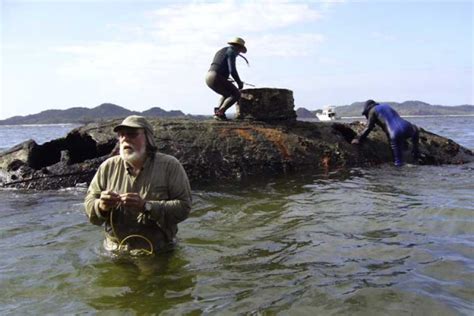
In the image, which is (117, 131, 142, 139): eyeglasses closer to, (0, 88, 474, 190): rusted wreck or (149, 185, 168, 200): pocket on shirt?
(149, 185, 168, 200): pocket on shirt

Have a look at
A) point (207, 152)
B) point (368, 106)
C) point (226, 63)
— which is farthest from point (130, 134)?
point (368, 106)

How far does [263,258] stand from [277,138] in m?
5.62

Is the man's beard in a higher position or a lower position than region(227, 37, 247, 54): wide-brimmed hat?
lower

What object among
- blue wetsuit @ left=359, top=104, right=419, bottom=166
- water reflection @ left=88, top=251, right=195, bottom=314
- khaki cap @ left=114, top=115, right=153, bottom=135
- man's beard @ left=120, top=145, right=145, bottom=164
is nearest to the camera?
water reflection @ left=88, top=251, right=195, bottom=314

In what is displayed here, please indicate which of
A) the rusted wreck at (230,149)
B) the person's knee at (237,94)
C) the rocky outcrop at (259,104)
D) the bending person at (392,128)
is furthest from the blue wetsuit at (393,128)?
the person's knee at (237,94)

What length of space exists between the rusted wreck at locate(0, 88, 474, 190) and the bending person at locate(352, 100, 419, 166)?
0.29m

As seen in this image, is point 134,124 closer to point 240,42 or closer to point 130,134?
point 130,134

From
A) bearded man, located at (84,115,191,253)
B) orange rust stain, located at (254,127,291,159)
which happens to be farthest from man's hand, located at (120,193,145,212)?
orange rust stain, located at (254,127,291,159)

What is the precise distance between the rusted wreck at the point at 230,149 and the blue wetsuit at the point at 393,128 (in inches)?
12.4

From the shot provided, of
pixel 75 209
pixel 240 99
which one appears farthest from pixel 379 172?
pixel 75 209

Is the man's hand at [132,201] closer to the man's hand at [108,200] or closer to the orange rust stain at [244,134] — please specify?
the man's hand at [108,200]

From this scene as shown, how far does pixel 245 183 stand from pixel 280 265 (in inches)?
185

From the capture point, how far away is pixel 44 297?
4602 mm

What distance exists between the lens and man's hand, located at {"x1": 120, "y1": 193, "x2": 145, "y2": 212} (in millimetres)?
4668
